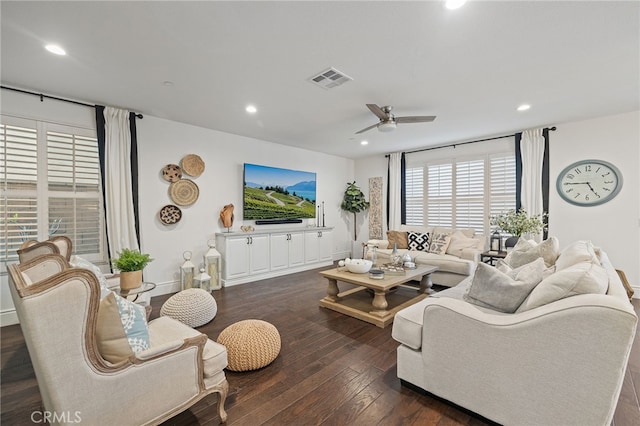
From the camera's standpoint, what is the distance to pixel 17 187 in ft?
10.2

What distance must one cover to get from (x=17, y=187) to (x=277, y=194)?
11.7 ft

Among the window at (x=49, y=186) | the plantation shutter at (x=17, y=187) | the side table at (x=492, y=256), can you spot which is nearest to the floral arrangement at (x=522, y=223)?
the side table at (x=492, y=256)

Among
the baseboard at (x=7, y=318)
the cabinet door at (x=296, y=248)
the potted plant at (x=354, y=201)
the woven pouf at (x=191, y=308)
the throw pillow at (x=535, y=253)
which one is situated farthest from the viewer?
the potted plant at (x=354, y=201)

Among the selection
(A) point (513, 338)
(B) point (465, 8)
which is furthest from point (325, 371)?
(B) point (465, 8)

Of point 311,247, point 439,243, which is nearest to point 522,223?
point 439,243

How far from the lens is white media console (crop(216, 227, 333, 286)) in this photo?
4.59m

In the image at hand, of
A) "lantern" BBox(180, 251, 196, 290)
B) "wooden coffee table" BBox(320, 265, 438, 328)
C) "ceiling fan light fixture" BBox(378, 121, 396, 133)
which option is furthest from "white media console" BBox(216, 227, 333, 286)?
"ceiling fan light fixture" BBox(378, 121, 396, 133)

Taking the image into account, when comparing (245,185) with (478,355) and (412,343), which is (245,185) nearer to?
(412,343)

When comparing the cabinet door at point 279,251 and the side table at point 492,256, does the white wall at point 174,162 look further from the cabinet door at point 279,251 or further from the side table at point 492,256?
the side table at point 492,256

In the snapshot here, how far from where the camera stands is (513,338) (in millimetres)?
1481

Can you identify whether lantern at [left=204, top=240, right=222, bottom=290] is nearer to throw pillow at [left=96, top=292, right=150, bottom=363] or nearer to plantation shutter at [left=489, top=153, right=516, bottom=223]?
throw pillow at [left=96, top=292, right=150, bottom=363]

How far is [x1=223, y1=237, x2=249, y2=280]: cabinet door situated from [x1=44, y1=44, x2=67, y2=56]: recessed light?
2896mm

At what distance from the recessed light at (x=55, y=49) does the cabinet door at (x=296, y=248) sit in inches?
155

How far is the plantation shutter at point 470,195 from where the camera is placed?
5.34 meters
